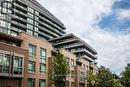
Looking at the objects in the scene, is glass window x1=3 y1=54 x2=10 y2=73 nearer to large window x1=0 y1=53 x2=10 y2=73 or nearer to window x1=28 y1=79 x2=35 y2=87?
large window x1=0 y1=53 x2=10 y2=73

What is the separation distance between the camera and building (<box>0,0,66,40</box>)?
301ft

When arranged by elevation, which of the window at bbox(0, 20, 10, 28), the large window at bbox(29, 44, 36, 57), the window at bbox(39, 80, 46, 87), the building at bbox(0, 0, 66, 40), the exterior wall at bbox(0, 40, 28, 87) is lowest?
the window at bbox(39, 80, 46, 87)

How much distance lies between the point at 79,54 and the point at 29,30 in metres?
26.2

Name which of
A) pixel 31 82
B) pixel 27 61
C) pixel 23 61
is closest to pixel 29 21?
pixel 31 82

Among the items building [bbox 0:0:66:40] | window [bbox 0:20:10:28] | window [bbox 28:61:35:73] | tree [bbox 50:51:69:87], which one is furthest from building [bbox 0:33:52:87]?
window [bbox 0:20:10:28]

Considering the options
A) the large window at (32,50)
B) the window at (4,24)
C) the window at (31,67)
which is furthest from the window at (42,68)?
the window at (4,24)

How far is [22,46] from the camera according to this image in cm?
4238

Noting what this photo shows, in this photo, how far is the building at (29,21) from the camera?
91750 millimetres

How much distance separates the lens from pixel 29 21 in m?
107

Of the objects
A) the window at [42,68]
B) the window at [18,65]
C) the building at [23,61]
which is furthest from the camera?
the window at [42,68]

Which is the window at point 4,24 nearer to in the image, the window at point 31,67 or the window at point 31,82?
the window at point 31,67

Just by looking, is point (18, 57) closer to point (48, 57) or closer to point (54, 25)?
point (48, 57)

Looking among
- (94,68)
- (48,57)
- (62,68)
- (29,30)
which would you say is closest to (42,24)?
(29,30)

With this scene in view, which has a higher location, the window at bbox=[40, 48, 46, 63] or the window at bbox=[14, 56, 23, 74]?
the window at bbox=[40, 48, 46, 63]
